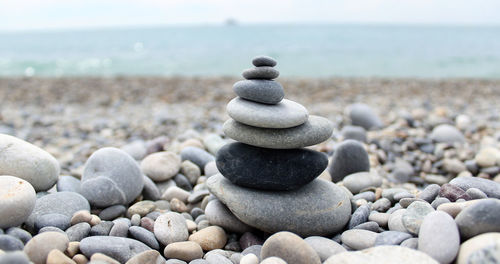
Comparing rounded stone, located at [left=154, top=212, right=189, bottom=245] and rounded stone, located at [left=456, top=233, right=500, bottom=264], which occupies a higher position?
rounded stone, located at [left=456, top=233, right=500, bottom=264]

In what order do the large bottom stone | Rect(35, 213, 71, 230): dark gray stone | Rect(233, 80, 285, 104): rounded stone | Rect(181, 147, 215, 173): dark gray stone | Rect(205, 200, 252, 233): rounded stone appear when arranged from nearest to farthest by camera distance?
Rect(35, 213, 71, 230): dark gray stone
the large bottom stone
Rect(233, 80, 285, 104): rounded stone
Rect(205, 200, 252, 233): rounded stone
Rect(181, 147, 215, 173): dark gray stone

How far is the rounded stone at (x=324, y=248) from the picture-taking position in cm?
244

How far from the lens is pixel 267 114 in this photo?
285 cm

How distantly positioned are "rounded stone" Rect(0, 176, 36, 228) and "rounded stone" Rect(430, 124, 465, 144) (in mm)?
5143

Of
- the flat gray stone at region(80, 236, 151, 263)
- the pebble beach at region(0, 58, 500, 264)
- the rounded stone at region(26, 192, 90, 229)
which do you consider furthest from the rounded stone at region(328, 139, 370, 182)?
the rounded stone at region(26, 192, 90, 229)

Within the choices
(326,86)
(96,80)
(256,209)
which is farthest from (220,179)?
(96,80)

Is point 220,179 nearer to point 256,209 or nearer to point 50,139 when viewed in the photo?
point 256,209

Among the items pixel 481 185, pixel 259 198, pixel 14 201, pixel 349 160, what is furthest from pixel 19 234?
pixel 481 185

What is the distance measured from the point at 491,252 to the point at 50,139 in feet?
22.2

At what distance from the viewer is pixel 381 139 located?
5730 mm

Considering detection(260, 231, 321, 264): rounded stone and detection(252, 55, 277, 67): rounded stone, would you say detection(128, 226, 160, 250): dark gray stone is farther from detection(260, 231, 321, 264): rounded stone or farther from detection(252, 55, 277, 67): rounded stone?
detection(252, 55, 277, 67): rounded stone

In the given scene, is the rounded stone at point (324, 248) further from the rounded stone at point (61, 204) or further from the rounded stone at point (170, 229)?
the rounded stone at point (61, 204)

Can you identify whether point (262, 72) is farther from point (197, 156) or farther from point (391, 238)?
point (197, 156)

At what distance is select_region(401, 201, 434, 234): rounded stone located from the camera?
2.48 meters
